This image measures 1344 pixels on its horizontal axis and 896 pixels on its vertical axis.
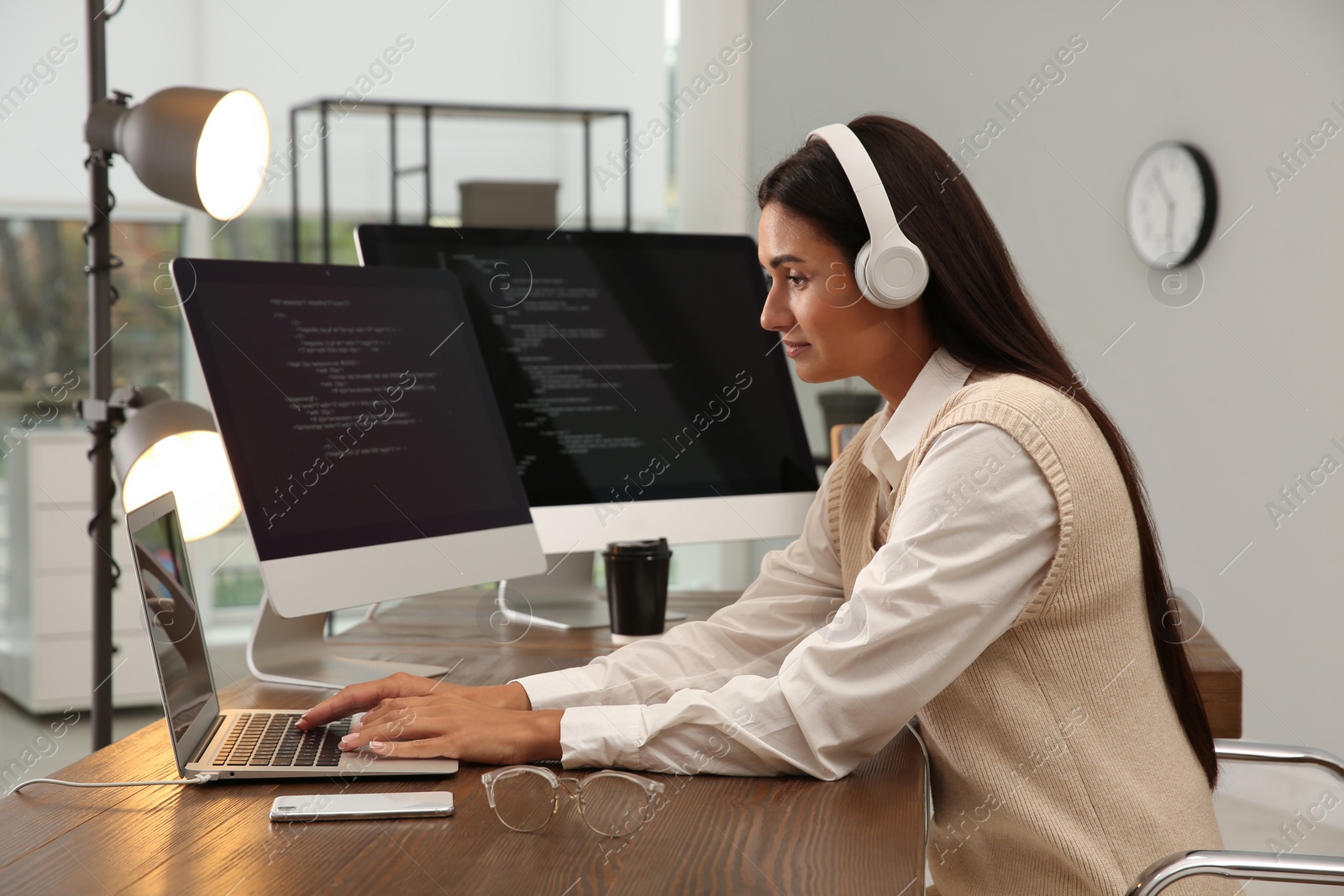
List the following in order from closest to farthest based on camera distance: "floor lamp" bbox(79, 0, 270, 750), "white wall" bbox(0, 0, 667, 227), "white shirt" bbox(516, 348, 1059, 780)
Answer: "white shirt" bbox(516, 348, 1059, 780)
"floor lamp" bbox(79, 0, 270, 750)
"white wall" bbox(0, 0, 667, 227)

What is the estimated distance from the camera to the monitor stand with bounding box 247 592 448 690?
1.27 m

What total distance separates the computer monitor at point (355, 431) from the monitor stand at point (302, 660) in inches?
1.0

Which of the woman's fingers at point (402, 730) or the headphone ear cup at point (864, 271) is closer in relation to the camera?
the woman's fingers at point (402, 730)

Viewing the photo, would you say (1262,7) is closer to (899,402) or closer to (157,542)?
(899,402)

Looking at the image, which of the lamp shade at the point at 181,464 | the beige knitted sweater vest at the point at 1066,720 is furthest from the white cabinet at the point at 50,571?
the beige knitted sweater vest at the point at 1066,720

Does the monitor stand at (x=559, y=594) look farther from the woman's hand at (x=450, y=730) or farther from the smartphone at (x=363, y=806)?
the smartphone at (x=363, y=806)

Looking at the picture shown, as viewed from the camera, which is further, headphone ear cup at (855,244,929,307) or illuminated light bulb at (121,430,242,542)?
illuminated light bulb at (121,430,242,542)

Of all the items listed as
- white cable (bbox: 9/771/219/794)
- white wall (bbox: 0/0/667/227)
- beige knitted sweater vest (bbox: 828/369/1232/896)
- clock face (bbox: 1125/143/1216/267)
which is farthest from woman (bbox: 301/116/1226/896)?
white wall (bbox: 0/0/667/227)

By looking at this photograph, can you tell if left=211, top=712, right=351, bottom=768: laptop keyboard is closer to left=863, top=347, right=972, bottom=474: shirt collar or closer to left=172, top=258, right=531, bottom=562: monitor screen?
left=172, top=258, right=531, bottom=562: monitor screen

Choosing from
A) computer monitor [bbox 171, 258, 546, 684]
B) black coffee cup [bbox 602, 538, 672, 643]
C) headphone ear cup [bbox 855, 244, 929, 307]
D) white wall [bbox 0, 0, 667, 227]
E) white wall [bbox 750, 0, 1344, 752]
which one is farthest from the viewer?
white wall [bbox 0, 0, 667, 227]

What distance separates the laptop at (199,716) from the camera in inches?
35.1

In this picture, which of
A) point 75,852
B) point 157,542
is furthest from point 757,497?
point 75,852

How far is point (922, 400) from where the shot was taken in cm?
113

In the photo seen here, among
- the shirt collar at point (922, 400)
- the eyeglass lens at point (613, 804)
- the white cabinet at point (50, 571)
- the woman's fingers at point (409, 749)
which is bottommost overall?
the white cabinet at point (50, 571)
